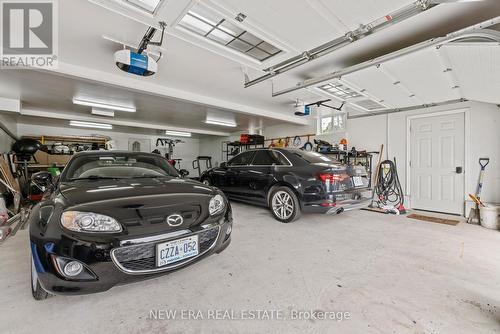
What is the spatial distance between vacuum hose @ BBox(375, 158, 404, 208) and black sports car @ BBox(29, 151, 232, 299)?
484cm

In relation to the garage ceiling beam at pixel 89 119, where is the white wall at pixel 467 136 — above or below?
below

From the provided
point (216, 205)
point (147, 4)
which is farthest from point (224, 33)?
point (216, 205)

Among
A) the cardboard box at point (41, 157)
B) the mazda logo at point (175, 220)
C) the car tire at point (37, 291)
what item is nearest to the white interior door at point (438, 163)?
the mazda logo at point (175, 220)

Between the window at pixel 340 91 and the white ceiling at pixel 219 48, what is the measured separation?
36cm

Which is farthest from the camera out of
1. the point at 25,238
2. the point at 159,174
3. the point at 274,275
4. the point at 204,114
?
the point at 204,114

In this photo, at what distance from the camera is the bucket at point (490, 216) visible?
3.42 meters

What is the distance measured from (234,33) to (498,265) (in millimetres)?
3662

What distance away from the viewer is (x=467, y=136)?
13.7ft

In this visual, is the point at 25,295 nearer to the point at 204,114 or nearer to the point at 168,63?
the point at 168,63

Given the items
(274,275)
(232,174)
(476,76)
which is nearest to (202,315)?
(274,275)

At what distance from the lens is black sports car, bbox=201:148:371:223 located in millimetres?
3043

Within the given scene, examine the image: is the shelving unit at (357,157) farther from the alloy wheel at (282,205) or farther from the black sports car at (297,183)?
the alloy wheel at (282,205)

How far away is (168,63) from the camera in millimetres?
3217

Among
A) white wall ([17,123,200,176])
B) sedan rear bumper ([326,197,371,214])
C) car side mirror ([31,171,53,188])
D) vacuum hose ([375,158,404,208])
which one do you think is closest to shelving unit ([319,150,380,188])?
vacuum hose ([375,158,404,208])
